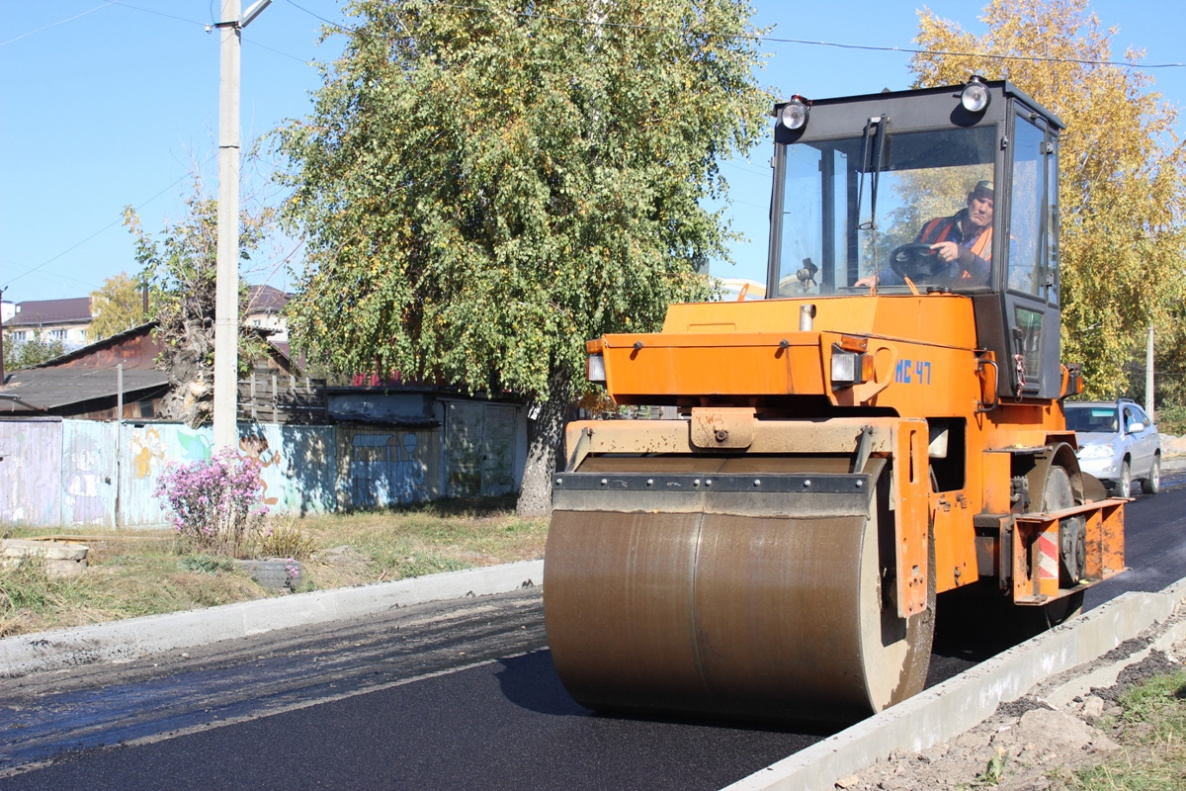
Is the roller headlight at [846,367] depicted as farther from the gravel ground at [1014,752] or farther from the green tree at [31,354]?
the green tree at [31,354]

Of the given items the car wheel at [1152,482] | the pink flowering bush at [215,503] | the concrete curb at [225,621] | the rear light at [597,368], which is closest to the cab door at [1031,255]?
the rear light at [597,368]

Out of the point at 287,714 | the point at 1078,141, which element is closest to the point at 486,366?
the point at 287,714

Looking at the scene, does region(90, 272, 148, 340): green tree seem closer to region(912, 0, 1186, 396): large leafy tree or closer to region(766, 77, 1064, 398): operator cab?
region(912, 0, 1186, 396): large leafy tree

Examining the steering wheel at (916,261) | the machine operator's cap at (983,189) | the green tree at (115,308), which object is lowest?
the steering wheel at (916,261)

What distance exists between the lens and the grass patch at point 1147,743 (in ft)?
16.3

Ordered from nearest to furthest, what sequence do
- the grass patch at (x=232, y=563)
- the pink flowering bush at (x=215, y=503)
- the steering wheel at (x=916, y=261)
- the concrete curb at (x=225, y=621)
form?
the steering wheel at (x=916, y=261) < the concrete curb at (x=225, y=621) < the grass patch at (x=232, y=563) < the pink flowering bush at (x=215, y=503)

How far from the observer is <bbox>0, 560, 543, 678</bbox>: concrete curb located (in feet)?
28.0

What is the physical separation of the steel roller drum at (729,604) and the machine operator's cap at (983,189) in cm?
273

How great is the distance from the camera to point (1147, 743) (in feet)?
18.4

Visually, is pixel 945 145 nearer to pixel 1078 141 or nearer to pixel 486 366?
pixel 486 366

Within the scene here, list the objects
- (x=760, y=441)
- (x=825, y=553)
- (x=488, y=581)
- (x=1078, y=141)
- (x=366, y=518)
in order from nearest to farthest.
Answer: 1. (x=825, y=553)
2. (x=760, y=441)
3. (x=488, y=581)
4. (x=366, y=518)
5. (x=1078, y=141)

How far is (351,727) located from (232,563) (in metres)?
5.17

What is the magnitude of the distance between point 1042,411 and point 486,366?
29.1ft

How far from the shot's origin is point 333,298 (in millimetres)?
16453
